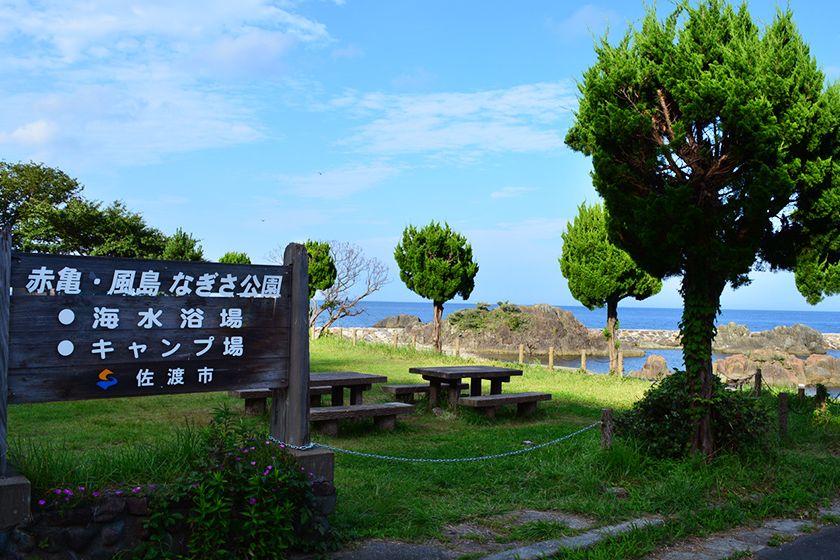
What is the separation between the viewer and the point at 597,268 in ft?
73.0

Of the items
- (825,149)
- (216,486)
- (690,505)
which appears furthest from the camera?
(825,149)

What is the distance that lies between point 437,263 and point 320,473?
1897 cm

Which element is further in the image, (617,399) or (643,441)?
(617,399)

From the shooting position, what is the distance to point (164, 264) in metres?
4.60

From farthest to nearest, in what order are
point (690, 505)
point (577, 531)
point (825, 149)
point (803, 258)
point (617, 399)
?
point (617, 399), point (803, 258), point (825, 149), point (690, 505), point (577, 531)

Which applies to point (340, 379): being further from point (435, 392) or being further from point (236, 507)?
point (236, 507)

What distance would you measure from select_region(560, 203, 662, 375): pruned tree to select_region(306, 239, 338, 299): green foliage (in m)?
12.6

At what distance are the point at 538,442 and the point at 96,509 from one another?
6.04 m

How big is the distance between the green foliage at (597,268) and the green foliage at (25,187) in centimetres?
2095

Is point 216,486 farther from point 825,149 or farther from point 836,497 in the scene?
point 825,149

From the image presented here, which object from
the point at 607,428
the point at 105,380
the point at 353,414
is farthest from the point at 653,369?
the point at 105,380

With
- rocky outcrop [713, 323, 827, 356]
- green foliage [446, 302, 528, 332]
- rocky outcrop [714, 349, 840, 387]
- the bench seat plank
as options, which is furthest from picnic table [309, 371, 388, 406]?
rocky outcrop [713, 323, 827, 356]

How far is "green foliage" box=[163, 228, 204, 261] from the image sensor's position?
26258 mm

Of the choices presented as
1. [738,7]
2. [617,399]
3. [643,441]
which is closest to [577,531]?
[643,441]
